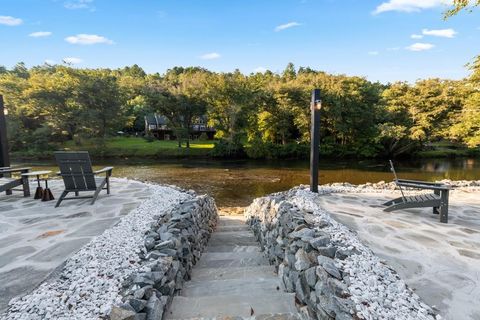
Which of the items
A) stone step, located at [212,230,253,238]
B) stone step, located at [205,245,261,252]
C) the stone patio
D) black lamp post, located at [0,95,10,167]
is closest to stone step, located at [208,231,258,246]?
stone step, located at [212,230,253,238]

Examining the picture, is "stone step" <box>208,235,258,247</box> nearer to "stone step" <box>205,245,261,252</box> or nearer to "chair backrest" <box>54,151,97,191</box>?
"stone step" <box>205,245,261,252</box>

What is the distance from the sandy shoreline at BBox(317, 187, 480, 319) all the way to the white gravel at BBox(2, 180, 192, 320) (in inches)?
98.2

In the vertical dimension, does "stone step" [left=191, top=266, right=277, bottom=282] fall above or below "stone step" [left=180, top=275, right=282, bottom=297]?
below

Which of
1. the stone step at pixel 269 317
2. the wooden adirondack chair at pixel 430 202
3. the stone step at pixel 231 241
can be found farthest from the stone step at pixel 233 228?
the stone step at pixel 269 317

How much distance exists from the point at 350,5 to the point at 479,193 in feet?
22.7

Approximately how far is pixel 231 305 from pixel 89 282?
1199mm

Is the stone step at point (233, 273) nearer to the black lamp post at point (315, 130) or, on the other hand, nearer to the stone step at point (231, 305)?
the stone step at point (231, 305)

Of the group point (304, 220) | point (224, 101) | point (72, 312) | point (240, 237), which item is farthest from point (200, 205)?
point (224, 101)

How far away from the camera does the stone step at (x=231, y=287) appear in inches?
96.7

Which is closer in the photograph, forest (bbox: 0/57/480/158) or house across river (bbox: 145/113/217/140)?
forest (bbox: 0/57/480/158)

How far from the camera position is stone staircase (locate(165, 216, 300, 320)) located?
2064 mm

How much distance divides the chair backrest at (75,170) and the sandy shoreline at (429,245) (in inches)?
176

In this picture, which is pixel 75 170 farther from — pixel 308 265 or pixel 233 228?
pixel 308 265

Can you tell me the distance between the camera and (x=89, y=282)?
2152 millimetres
